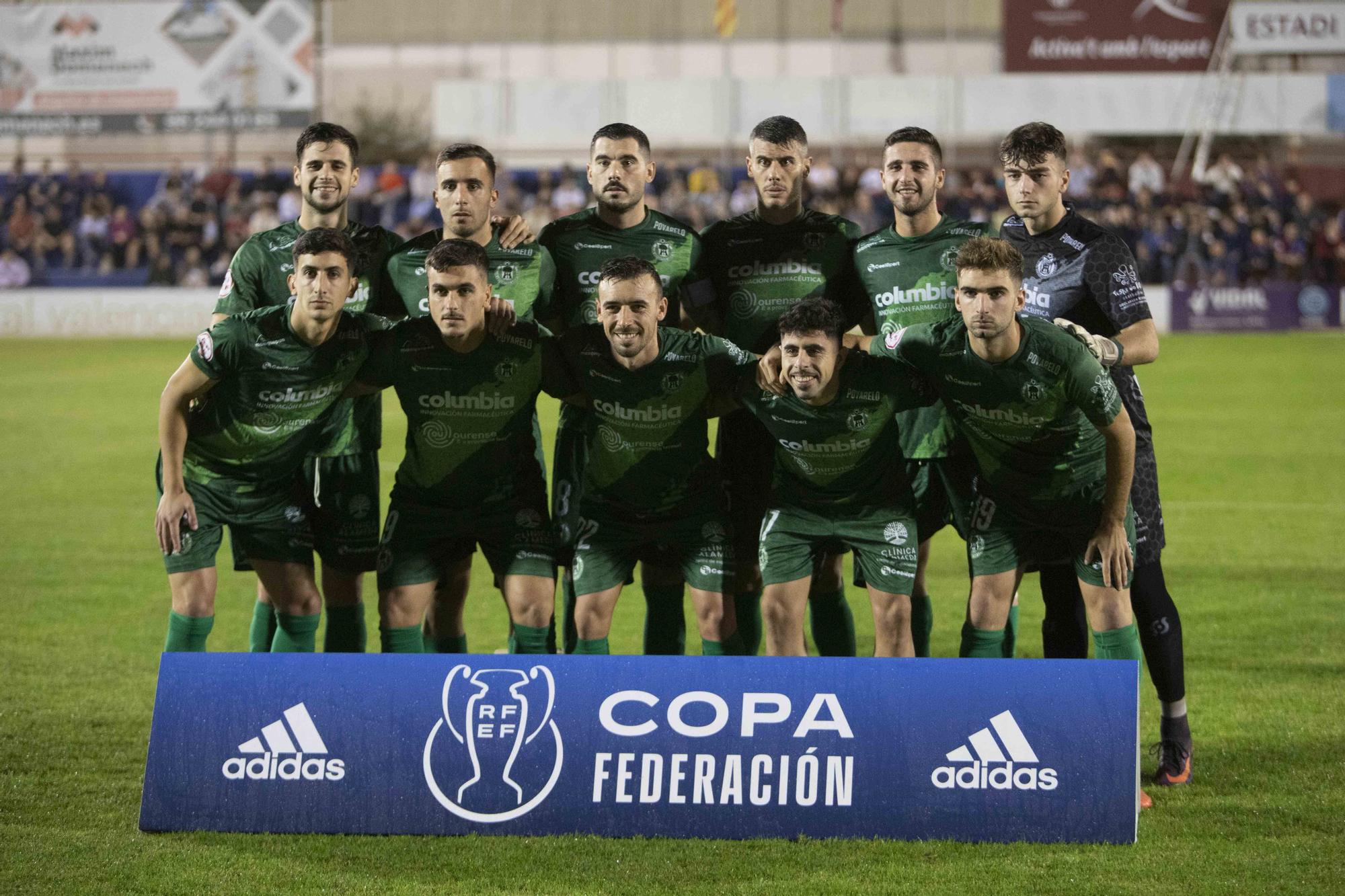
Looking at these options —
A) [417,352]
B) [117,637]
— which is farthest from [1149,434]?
[117,637]

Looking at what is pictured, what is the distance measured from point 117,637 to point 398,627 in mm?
2482

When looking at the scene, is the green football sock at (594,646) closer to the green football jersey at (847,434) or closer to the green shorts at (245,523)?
the green football jersey at (847,434)

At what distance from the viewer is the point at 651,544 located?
5309 millimetres

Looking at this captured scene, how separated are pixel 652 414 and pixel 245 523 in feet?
4.94

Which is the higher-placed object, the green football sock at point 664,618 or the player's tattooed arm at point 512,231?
the player's tattooed arm at point 512,231

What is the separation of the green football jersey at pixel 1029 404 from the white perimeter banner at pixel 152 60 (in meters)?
25.5

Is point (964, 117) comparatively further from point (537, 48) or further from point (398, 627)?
point (398, 627)

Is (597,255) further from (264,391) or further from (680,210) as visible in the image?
(680,210)

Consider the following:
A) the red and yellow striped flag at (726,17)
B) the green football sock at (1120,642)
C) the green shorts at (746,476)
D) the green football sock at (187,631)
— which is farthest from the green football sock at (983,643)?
the red and yellow striped flag at (726,17)

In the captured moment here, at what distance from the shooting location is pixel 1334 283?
24.8 metres

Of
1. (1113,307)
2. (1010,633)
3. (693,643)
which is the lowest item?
(693,643)

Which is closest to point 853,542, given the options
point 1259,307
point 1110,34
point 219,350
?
point 219,350

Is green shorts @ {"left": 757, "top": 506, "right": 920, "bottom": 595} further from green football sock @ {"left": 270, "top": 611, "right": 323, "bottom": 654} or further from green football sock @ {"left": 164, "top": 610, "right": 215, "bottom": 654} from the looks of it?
green football sock @ {"left": 164, "top": 610, "right": 215, "bottom": 654}

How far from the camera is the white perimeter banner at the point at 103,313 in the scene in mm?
25125
